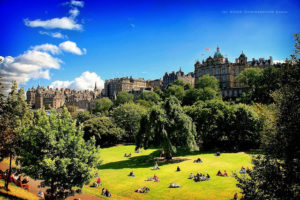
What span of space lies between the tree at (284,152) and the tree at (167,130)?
24.2m

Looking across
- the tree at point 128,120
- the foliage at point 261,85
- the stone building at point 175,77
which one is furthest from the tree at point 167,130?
the stone building at point 175,77

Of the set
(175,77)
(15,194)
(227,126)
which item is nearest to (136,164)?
(15,194)

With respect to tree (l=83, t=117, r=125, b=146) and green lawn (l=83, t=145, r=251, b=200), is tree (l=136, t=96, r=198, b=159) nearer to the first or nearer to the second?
green lawn (l=83, t=145, r=251, b=200)

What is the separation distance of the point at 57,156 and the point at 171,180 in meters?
16.0

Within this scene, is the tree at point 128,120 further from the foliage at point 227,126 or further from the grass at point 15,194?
the grass at point 15,194

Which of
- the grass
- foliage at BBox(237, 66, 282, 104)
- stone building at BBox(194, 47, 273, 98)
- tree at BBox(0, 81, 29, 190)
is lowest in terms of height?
the grass

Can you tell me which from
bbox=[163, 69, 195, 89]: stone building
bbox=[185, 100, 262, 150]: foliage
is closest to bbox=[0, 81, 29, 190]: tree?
bbox=[185, 100, 262, 150]: foliage

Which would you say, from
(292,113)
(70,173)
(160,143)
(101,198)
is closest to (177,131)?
(160,143)

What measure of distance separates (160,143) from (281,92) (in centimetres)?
2719

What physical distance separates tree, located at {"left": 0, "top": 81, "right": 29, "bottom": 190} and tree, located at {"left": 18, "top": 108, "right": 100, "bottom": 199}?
229 centimetres

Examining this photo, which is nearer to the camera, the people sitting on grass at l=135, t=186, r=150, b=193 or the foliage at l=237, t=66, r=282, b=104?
the people sitting on grass at l=135, t=186, r=150, b=193

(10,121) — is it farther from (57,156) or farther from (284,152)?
(284,152)

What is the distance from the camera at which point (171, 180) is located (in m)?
29.6

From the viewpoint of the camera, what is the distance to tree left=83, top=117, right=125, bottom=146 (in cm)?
6692
